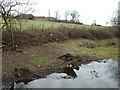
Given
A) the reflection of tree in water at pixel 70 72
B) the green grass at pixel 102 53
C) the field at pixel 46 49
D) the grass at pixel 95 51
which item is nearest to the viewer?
the reflection of tree in water at pixel 70 72

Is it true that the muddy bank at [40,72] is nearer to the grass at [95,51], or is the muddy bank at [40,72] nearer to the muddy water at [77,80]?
the muddy water at [77,80]

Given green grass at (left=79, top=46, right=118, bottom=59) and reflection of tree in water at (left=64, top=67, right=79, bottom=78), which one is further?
green grass at (left=79, top=46, right=118, bottom=59)

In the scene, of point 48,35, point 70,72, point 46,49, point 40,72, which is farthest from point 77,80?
point 48,35

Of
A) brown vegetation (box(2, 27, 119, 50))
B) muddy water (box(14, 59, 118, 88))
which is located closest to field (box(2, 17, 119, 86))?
brown vegetation (box(2, 27, 119, 50))

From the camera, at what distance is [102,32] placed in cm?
2467

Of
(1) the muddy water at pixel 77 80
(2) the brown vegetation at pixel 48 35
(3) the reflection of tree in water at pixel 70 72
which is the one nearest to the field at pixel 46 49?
(2) the brown vegetation at pixel 48 35

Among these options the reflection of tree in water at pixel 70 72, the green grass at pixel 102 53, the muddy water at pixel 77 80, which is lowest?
the muddy water at pixel 77 80

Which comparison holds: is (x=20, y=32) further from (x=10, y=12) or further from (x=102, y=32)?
(x=102, y=32)

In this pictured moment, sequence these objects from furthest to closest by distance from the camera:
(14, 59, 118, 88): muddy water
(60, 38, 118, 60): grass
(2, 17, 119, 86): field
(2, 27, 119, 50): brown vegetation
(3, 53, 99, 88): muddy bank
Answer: (2, 27, 119, 50): brown vegetation → (60, 38, 118, 60): grass → (2, 17, 119, 86): field → (3, 53, 99, 88): muddy bank → (14, 59, 118, 88): muddy water

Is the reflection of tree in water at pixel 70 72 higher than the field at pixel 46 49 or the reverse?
the reverse

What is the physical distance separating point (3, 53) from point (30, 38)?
3.97 m

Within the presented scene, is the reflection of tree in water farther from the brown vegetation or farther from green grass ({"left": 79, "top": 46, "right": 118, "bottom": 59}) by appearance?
the brown vegetation

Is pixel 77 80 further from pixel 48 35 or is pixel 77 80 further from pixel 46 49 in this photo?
pixel 48 35

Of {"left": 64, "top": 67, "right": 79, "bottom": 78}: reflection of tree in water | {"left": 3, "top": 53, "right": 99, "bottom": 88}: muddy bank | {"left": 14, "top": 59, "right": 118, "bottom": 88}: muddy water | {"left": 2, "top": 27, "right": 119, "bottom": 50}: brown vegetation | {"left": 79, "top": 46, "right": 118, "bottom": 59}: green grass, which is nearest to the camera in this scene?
{"left": 14, "top": 59, "right": 118, "bottom": 88}: muddy water
